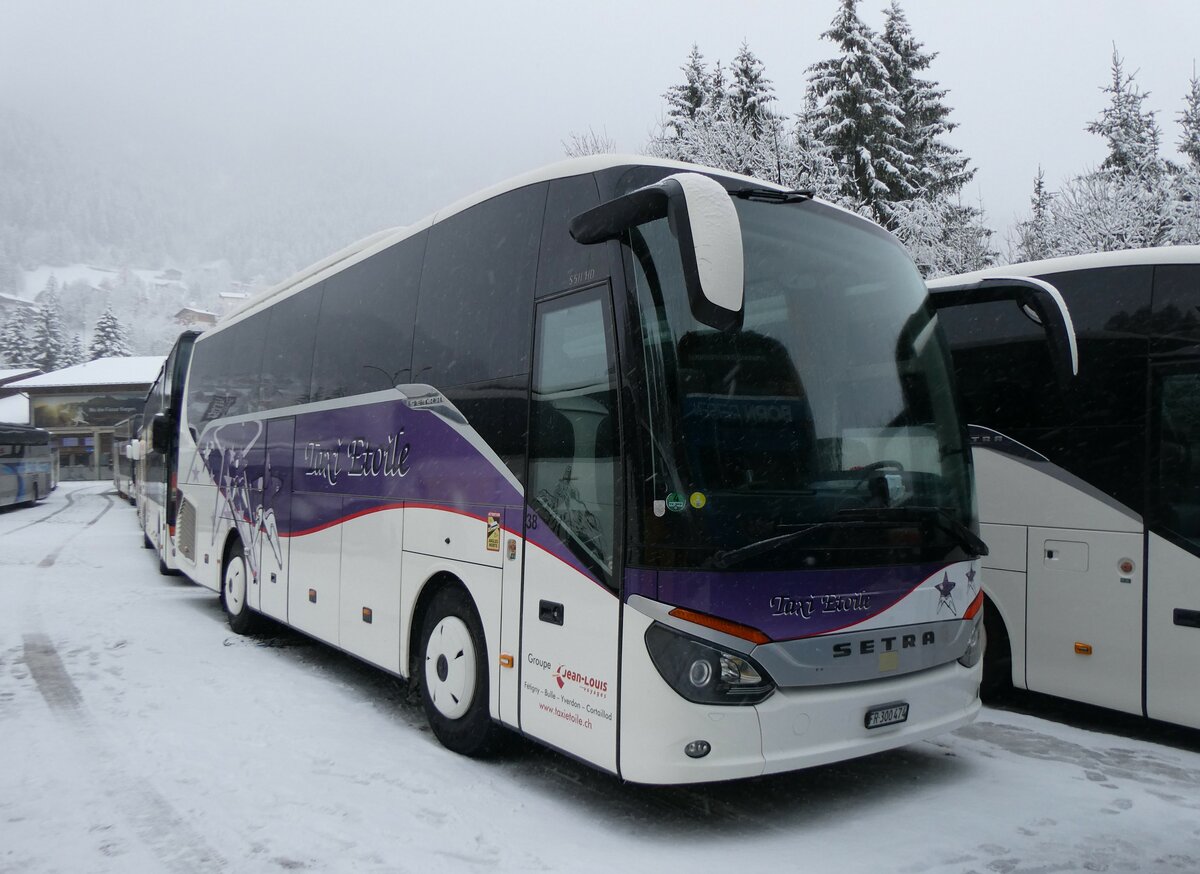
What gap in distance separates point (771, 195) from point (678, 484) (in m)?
1.71

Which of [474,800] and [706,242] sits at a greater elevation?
[706,242]

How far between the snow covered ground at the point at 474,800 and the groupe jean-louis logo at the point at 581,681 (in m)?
0.70

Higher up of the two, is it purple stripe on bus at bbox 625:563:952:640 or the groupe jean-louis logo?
purple stripe on bus at bbox 625:563:952:640

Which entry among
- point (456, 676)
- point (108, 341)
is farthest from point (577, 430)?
point (108, 341)

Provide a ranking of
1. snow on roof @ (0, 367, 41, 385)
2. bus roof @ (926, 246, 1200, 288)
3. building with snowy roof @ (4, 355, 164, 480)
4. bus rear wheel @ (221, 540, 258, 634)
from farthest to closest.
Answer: snow on roof @ (0, 367, 41, 385) → building with snowy roof @ (4, 355, 164, 480) → bus rear wheel @ (221, 540, 258, 634) → bus roof @ (926, 246, 1200, 288)

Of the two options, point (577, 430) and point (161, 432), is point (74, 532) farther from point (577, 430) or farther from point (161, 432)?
point (577, 430)

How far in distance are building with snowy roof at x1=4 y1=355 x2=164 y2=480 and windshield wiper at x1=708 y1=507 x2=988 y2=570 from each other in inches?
3111

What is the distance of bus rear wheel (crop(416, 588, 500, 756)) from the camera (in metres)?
5.70

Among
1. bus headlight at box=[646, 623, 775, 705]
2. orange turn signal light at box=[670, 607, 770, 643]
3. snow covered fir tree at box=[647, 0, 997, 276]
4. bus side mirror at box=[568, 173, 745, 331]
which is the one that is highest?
snow covered fir tree at box=[647, 0, 997, 276]

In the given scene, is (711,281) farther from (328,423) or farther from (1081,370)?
(328,423)

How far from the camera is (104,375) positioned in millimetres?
78000

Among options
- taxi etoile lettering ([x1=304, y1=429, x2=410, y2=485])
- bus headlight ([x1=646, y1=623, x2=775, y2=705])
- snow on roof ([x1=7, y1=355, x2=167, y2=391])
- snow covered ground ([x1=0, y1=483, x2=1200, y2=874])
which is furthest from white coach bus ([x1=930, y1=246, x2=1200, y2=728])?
snow on roof ([x1=7, y1=355, x2=167, y2=391])

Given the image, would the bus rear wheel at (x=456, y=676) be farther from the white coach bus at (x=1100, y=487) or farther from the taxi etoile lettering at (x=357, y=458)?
the white coach bus at (x=1100, y=487)

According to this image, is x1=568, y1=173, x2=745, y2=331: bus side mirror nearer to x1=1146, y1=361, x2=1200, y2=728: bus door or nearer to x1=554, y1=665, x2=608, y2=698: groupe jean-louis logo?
x1=554, y1=665, x2=608, y2=698: groupe jean-louis logo
